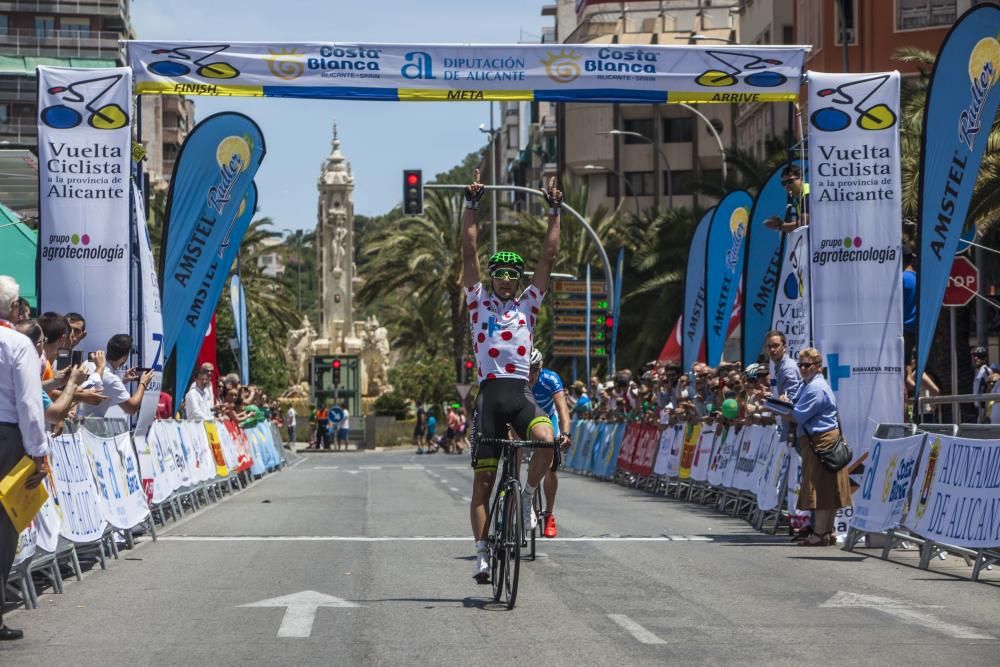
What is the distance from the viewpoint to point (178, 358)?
70.9ft

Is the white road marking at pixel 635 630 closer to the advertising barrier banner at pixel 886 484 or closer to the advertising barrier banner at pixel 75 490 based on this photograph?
the advertising barrier banner at pixel 75 490

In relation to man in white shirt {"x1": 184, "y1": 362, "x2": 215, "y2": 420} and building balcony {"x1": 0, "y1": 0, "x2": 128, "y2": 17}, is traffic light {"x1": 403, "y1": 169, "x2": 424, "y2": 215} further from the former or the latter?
building balcony {"x1": 0, "y1": 0, "x2": 128, "y2": 17}

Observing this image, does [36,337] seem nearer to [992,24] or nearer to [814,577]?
[814,577]

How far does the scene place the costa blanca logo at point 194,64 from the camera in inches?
755

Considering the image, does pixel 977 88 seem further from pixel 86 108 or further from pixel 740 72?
pixel 86 108

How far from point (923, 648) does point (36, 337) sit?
6001 millimetres

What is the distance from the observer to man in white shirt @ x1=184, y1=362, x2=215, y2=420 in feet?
79.1

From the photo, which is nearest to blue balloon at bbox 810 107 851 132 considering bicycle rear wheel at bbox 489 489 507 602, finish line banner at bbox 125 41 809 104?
finish line banner at bbox 125 41 809 104

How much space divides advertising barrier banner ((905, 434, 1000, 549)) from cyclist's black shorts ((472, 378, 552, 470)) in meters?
3.66

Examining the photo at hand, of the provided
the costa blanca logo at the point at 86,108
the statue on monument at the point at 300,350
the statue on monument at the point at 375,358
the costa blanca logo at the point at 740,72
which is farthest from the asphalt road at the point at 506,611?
the statue on monument at the point at 300,350

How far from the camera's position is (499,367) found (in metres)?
10.5

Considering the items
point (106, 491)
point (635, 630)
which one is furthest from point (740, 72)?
point (635, 630)

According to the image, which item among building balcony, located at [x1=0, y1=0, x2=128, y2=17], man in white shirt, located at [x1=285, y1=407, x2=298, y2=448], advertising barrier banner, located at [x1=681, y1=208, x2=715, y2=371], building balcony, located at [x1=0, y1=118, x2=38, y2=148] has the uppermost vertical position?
building balcony, located at [x1=0, y1=0, x2=128, y2=17]

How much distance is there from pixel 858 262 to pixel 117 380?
23.5 feet
